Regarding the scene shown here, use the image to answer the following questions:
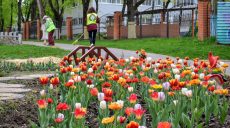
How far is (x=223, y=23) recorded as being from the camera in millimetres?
21047

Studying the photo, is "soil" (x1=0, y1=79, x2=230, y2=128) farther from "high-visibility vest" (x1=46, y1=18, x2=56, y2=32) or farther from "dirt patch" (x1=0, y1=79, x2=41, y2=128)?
"high-visibility vest" (x1=46, y1=18, x2=56, y2=32)

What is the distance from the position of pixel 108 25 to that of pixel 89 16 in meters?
25.0

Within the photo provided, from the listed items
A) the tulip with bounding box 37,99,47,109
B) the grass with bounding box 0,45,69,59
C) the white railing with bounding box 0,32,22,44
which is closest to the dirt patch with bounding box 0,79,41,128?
the tulip with bounding box 37,99,47,109

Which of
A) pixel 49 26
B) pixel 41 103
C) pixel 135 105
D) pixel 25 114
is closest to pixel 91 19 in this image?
pixel 49 26

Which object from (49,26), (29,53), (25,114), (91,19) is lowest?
(29,53)

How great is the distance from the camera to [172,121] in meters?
3.71

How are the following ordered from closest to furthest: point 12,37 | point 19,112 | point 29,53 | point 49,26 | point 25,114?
1. point 25,114
2. point 19,112
3. point 29,53
4. point 49,26
5. point 12,37

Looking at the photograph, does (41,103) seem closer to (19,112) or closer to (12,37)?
(19,112)

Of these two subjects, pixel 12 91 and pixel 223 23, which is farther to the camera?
pixel 223 23

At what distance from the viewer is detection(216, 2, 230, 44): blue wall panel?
20.5 m

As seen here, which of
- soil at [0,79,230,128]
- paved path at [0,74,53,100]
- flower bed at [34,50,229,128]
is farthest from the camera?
paved path at [0,74,53,100]

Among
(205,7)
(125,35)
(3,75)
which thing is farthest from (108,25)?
(3,75)

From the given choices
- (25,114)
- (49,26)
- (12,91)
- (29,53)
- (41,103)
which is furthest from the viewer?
(49,26)

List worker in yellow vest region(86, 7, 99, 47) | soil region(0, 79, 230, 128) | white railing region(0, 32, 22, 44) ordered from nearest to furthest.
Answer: soil region(0, 79, 230, 128), worker in yellow vest region(86, 7, 99, 47), white railing region(0, 32, 22, 44)
